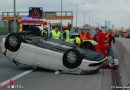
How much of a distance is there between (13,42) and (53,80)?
3.26 m

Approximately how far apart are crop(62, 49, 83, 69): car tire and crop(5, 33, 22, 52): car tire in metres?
2.02

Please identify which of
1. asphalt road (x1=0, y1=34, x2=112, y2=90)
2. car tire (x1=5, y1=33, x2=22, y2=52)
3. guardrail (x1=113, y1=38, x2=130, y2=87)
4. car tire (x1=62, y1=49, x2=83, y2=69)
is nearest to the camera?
guardrail (x1=113, y1=38, x2=130, y2=87)

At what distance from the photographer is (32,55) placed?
1620 cm

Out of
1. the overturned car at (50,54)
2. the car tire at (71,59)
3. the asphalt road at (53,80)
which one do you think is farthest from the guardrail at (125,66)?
the car tire at (71,59)

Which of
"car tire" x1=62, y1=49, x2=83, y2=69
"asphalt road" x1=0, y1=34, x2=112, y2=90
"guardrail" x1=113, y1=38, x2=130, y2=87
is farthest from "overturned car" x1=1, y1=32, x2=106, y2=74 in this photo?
"guardrail" x1=113, y1=38, x2=130, y2=87

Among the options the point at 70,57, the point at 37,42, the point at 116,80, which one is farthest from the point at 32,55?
the point at 116,80

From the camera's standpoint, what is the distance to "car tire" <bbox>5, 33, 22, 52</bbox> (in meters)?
16.4

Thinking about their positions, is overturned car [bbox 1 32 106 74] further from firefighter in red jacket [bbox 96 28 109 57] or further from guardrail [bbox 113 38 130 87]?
firefighter in red jacket [bbox 96 28 109 57]

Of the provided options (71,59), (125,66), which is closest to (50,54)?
(71,59)

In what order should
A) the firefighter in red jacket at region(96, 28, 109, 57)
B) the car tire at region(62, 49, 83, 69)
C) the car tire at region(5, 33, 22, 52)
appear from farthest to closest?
1. the firefighter in red jacket at region(96, 28, 109, 57)
2. the car tire at region(5, 33, 22, 52)
3. the car tire at region(62, 49, 83, 69)

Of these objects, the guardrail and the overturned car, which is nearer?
the guardrail

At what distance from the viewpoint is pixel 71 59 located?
50.9ft

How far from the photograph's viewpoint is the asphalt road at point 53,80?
12.2 metres

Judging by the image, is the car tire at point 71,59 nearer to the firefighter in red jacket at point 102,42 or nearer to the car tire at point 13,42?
the car tire at point 13,42
